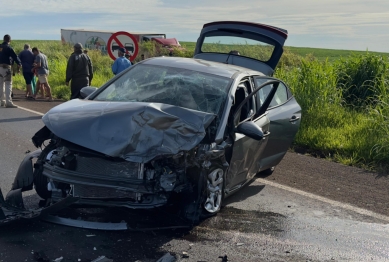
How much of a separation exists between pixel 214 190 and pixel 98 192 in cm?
121

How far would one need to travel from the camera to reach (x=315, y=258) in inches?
189

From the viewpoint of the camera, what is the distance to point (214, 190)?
549cm

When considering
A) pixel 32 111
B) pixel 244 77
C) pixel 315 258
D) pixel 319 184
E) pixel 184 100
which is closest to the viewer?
pixel 315 258

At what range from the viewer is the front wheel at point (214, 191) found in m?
5.38

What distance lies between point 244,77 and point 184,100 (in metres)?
0.95

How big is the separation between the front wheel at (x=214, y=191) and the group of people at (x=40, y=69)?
7.37 m

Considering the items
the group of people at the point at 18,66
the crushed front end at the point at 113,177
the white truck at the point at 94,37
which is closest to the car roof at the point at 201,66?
the crushed front end at the point at 113,177

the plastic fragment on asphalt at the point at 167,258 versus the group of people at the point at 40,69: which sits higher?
the group of people at the point at 40,69

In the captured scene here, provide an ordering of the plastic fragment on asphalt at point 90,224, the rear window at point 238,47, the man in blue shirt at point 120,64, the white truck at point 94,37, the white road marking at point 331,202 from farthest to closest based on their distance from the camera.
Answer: the white truck at point 94,37, the man in blue shirt at point 120,64, the rear window at point 238,47, the white road marking at point 331,202, the plastic fragment on asphalt at point 90,224

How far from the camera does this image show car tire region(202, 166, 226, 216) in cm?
536

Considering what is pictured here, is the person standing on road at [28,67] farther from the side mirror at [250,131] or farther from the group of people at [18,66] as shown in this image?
the side mirror at [250,131]

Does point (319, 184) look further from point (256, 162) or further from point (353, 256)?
point (353, 256)

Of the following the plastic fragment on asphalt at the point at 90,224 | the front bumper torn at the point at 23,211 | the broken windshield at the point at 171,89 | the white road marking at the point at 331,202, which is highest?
the broken windshield at the point at 171,89

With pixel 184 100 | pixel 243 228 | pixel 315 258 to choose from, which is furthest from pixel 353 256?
pixel 184 100
